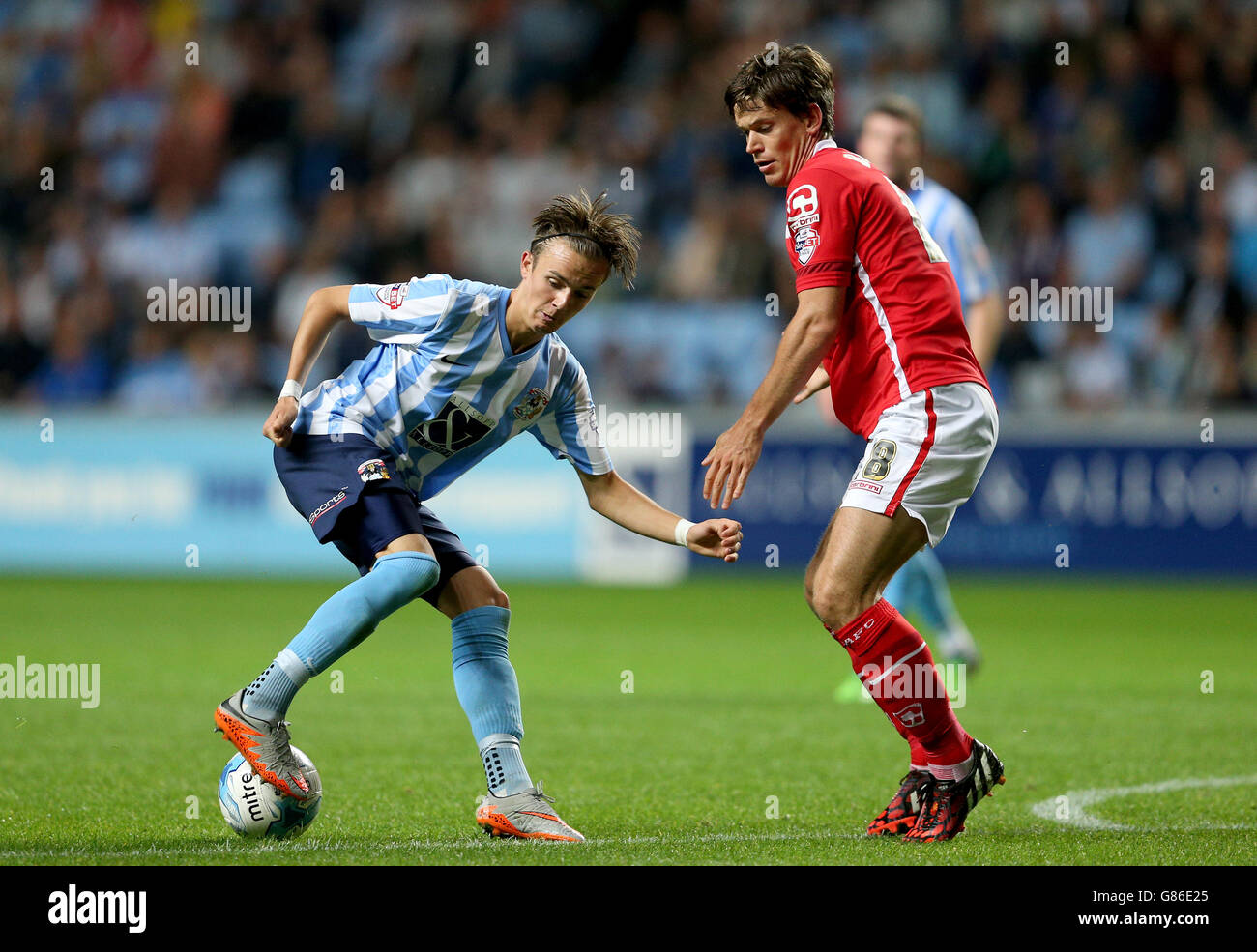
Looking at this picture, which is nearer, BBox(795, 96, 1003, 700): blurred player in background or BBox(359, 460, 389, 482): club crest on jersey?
BBox(359, 460, 389, 482): club crest on jersey

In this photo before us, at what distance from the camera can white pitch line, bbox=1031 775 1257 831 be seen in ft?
16.2

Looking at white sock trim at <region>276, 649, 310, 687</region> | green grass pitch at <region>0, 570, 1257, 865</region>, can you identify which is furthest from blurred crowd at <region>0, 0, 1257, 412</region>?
white sock trim at <region>276, 649, 310, 687</region>

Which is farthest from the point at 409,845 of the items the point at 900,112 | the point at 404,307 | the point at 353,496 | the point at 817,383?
the point at 900,112

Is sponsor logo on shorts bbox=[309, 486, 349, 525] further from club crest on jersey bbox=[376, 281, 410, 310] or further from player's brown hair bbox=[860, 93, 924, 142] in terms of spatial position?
player's brown hair bbox=[860, 93, 924, 142]

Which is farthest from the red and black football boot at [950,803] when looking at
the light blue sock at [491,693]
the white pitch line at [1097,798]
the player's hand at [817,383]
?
the player's hand at [817,383]

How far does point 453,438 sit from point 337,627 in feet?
2.66

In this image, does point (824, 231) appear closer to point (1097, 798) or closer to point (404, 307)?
point (404, 307)

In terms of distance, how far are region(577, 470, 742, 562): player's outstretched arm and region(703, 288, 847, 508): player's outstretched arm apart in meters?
0.12

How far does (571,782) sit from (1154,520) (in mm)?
8698

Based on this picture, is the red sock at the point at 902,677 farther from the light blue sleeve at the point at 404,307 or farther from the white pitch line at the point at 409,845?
the light blue sleeve at the point at 404,307

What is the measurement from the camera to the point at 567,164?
16.3m

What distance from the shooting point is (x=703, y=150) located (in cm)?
1620

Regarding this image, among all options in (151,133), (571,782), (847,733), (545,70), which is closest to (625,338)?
(545,70)

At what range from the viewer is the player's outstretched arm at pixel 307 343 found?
4777mm
